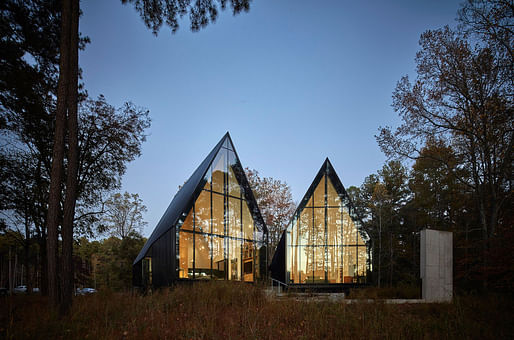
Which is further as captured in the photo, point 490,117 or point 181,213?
point 181,213

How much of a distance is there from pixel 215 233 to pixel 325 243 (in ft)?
21.8

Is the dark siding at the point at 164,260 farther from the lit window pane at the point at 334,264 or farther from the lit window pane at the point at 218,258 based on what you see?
the lit window pane at the point at 334,264

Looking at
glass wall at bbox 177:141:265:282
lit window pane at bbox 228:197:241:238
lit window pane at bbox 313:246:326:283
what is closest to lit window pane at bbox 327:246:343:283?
lit window pane at bbox 313:246:326:283

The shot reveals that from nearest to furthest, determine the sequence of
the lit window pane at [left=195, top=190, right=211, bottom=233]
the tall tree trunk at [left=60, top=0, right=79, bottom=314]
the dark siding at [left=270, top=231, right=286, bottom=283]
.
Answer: the tall tree trunk at [left=60, top=0, right=79, bottom=314]
the lit window pane at [left=195, top=190, right=211, bottom=233]
the dark siding at [left=270, top=231, right=286, bottom=283]

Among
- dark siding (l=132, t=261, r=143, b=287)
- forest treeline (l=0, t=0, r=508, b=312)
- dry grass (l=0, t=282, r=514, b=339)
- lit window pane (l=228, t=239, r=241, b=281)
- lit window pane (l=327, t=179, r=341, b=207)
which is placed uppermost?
forest treeline (l=0, t=0, r=508, b=312)

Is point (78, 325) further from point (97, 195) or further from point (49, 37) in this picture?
point (97, 195)

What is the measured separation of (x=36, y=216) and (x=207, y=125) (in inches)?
802

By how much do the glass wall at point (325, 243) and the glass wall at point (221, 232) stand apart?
239cm

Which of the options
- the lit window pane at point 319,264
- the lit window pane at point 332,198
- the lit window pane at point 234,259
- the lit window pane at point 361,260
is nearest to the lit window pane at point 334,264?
the lit window pane at point 319,264

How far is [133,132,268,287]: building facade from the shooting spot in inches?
517

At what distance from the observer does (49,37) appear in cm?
953

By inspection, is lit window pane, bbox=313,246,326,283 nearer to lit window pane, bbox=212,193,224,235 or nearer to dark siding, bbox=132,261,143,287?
lit window pane, bbox=212,193,224,235

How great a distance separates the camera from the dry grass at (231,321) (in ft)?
16.3

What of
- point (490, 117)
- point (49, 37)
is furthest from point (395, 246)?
point (49, 37)
